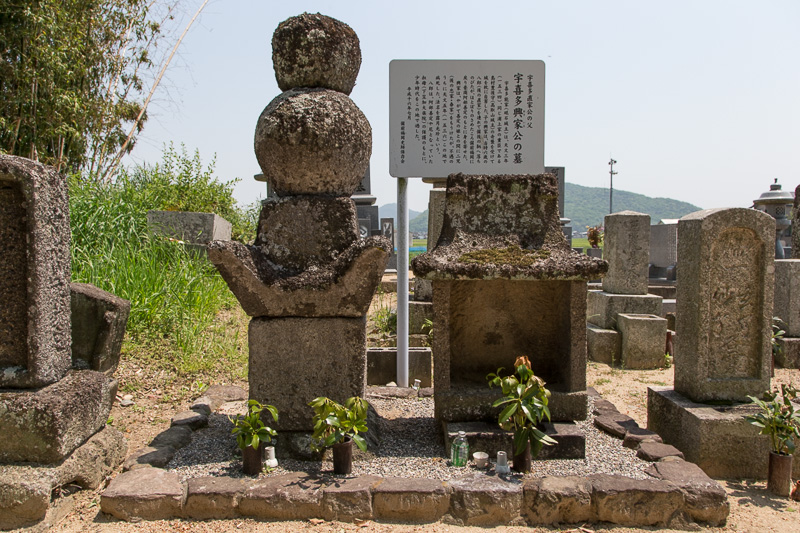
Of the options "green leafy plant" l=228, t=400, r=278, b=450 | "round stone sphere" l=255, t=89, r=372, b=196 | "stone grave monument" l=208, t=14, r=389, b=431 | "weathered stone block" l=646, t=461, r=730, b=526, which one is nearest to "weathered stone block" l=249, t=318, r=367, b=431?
"stone grave monument" l=208, t=14, r=389, b=431

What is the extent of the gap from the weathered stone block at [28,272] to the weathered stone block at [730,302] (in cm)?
389

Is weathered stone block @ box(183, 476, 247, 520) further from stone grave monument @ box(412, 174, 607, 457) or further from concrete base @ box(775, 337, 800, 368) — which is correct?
concrete base @ box(775, 337, 800, 368)

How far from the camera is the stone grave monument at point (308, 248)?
10.7ft

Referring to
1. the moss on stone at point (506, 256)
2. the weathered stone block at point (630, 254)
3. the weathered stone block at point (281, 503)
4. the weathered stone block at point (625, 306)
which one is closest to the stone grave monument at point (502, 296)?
the moss on stone at point (506, 256)

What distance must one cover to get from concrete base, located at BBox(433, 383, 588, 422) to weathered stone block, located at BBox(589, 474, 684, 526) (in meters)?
0.79

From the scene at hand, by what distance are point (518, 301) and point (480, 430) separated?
1103 mm

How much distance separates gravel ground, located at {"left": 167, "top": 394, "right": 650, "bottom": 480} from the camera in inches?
121

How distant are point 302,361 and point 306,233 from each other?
76cm

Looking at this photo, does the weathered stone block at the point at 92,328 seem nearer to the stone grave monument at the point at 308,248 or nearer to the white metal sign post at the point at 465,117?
the stone grave monument at the point at 308,248

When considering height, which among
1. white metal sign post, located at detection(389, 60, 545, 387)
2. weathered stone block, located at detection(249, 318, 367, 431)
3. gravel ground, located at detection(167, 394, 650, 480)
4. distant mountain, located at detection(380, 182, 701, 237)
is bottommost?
gravel ground, located at detection(167, 394, 650, 480)

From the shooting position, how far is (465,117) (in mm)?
4898

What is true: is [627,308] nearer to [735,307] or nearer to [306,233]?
[735,307]

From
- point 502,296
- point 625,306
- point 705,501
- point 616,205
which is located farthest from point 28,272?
point 616,205

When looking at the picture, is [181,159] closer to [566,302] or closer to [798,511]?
[566,302]
